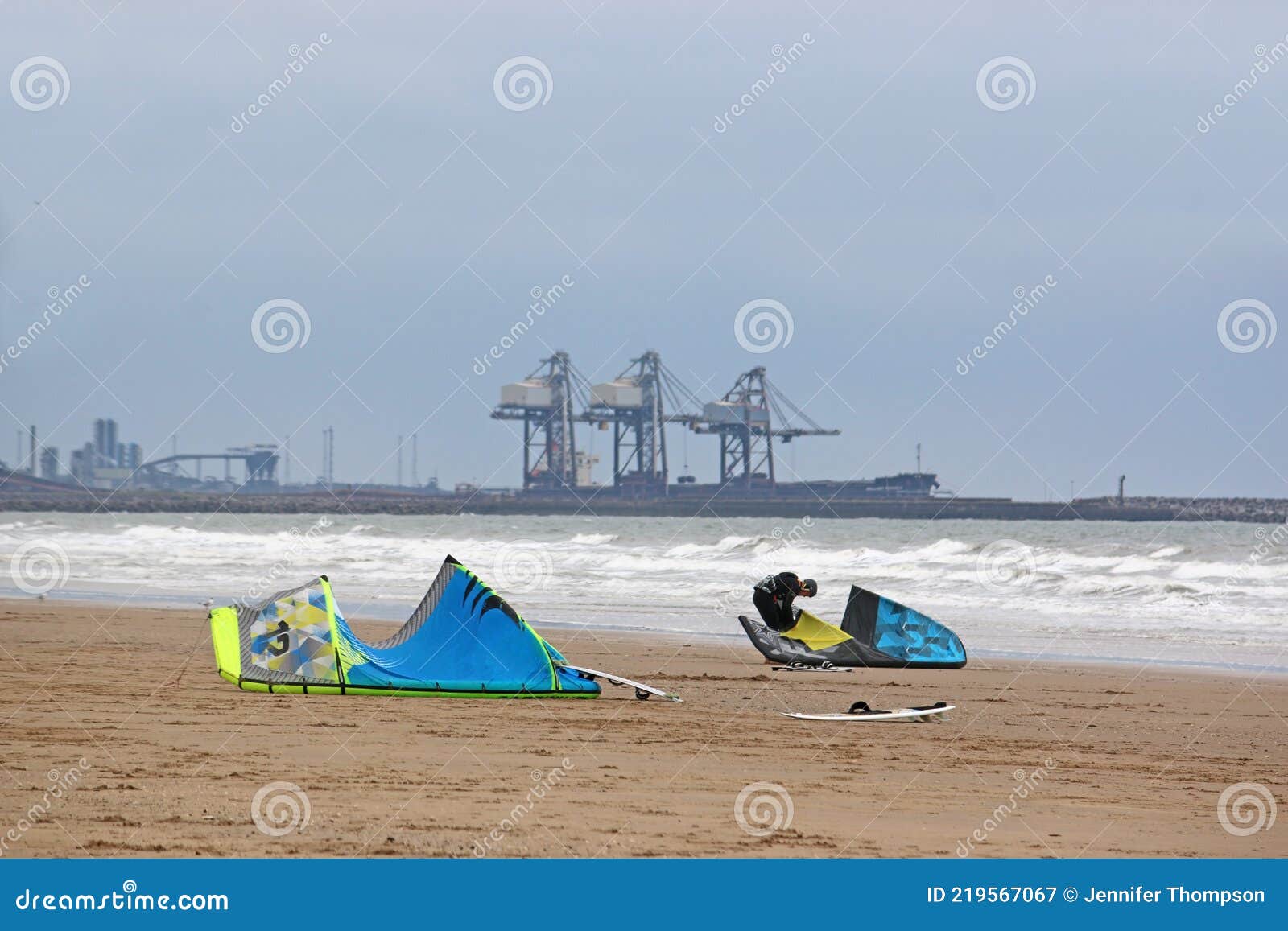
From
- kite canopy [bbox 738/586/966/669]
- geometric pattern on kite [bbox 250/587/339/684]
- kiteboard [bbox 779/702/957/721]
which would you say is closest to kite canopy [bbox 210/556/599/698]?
geometric pattern on kite [bbox 250/587/339/684]

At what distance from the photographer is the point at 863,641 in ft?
37.4

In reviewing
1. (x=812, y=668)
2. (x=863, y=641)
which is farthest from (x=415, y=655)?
(x=863, y=641)

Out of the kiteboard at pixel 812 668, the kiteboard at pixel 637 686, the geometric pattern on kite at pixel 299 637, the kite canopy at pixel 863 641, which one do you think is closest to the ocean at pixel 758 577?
the kite canopy at pixel 863 641

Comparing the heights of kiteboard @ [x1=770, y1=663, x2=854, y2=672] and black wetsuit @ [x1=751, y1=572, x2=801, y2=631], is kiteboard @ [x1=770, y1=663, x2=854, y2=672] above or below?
below

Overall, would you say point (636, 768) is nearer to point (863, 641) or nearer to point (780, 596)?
point (780, 596)

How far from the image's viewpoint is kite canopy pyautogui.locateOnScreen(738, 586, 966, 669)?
37.0 ft

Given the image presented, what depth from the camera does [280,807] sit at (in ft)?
17.1

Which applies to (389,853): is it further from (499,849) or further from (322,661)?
(322,661)

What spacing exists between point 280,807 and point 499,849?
3.37 ft

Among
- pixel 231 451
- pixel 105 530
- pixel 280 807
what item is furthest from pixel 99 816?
pixel 231 451

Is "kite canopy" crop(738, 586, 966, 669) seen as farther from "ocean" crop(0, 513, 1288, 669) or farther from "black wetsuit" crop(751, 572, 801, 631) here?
"ocean" crop(0, 513, 1288, 669)

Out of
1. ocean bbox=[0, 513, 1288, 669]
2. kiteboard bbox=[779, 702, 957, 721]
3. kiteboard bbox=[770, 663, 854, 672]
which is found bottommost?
ocean bbox=[0, 513, 1288, 669]

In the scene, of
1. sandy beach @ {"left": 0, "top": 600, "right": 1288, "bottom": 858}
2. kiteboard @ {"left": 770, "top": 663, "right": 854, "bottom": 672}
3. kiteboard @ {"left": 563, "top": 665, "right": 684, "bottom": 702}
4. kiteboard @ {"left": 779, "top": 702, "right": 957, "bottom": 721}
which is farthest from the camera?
kiteboard @ {"left": 770, "top": 663, "right": 854, "bottom": 672}

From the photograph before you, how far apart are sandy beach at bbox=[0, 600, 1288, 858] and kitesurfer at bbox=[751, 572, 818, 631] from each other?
0.91m
